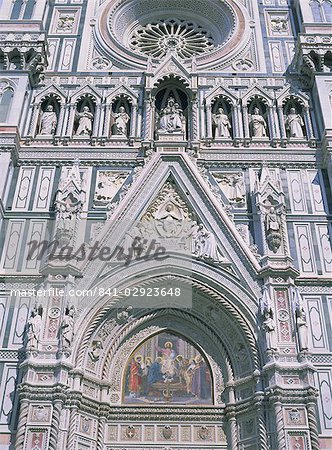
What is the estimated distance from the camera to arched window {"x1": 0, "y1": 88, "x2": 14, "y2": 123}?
14.9 meters

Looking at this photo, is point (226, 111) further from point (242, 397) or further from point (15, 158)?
point (242, 397)

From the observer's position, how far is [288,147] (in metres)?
14.8

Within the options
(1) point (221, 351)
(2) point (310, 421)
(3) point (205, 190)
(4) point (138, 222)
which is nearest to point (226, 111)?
(3) point (205, 190)

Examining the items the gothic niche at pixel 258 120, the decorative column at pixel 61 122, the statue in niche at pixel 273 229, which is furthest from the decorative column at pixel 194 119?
the decorative column at pixel 61 122

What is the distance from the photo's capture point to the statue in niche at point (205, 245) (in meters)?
12.7

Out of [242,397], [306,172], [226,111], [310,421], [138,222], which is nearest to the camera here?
[310,421]

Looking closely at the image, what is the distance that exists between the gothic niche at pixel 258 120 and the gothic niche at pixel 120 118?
9.81 feet

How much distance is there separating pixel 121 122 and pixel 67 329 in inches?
234

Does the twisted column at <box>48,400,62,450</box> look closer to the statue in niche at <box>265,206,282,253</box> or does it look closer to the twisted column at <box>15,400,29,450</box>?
the twisted column at <box>15,400,29,450</box>

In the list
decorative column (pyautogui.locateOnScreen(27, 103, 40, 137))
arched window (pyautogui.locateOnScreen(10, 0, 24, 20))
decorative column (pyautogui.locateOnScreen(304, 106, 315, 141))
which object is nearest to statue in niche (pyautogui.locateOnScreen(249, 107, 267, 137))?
decorative column (pyautogui.locateOnScreen(304, 106, 315, 141))

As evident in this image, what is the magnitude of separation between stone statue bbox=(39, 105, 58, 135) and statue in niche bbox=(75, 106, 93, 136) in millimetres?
578

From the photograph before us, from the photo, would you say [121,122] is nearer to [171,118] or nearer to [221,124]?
[171,118]

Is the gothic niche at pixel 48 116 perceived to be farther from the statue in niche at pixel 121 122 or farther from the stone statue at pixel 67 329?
the stone statue at pixel 67 329

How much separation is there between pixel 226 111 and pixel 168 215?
378 centimetres
